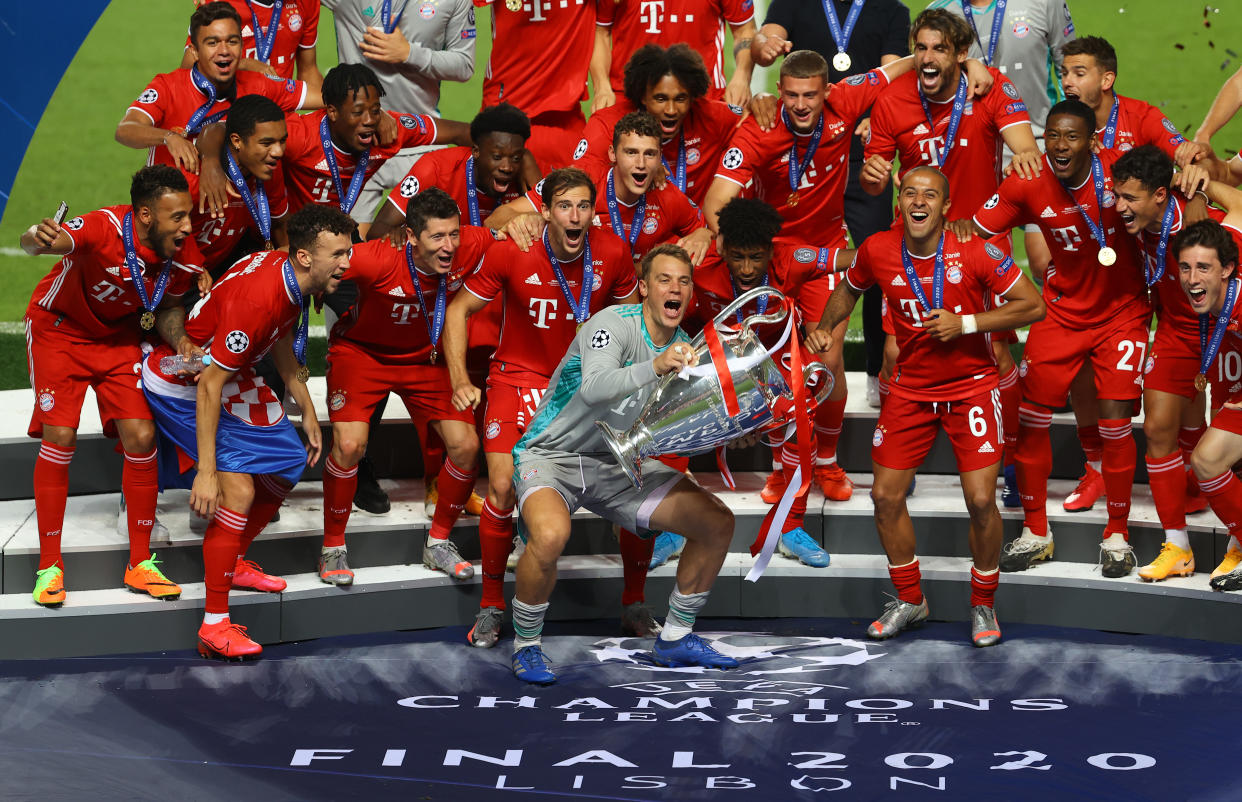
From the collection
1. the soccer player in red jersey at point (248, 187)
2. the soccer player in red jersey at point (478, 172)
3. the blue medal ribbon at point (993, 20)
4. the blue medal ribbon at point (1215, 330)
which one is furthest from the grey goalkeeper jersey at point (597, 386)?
the blue medal ribbon at point (993, 20)

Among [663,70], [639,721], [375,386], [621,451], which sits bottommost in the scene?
[639,721]

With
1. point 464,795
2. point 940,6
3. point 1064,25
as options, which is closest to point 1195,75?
point 1064,25

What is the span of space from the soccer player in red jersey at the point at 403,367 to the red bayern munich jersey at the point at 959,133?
1809 mm

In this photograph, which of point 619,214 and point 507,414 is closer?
point 507,414

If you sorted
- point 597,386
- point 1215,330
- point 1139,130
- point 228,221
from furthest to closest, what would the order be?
1. point 1139,130
2. point 228,221
3. point 1215,330
4. point 597,386

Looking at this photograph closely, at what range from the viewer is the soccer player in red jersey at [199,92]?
21.0 ft

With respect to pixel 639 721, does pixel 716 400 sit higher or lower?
higher

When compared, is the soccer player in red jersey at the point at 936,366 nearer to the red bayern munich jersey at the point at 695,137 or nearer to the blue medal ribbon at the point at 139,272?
the red bayern munich jersey at the point at 695,137

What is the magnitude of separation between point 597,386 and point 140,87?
24.1 ft

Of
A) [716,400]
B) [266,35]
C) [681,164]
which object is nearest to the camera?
[716,400]

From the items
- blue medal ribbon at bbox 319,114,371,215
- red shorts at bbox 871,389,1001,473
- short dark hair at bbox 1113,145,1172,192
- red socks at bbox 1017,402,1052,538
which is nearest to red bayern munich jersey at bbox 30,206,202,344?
blue medal ribbon at bbox 319,114,371,215

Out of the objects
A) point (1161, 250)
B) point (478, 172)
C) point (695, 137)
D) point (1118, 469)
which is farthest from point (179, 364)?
point (1161, 250)

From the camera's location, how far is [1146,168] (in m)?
5.99

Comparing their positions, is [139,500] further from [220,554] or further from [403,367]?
[403,367]
